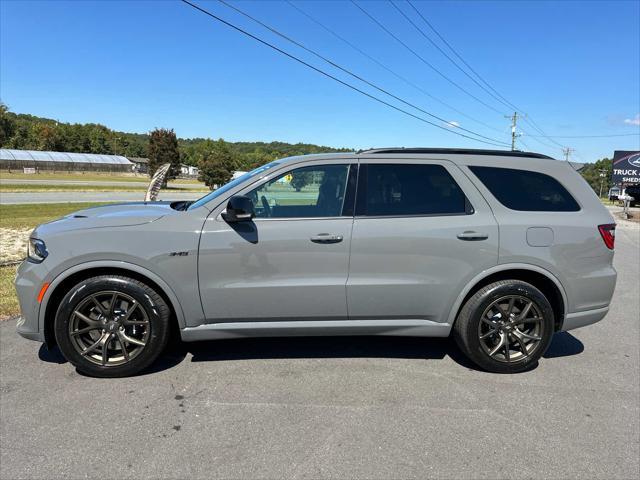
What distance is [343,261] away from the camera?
349 cm

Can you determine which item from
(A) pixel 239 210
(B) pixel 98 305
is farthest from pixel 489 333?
(B) pixel 98 305

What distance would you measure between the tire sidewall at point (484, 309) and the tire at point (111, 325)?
2.54m

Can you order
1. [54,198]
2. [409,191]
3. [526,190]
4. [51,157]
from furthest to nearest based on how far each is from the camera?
[51,157] < [54,198] < [526,190] < [409,191]

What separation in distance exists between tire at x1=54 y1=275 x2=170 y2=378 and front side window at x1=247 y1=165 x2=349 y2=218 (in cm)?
115

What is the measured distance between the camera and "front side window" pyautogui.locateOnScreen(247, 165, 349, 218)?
3576 millimetres

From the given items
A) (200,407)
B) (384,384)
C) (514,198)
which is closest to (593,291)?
(514,198)

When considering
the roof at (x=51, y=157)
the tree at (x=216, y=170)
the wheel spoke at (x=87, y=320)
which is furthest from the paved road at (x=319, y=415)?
the roof at (x=51, y=157)

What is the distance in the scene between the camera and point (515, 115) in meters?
53.9

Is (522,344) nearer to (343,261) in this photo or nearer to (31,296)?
(343,261)

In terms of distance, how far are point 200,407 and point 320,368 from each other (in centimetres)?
108

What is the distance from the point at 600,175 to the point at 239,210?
134318 mm

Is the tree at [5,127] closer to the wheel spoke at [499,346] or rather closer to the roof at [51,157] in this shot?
the roof at [51,157]

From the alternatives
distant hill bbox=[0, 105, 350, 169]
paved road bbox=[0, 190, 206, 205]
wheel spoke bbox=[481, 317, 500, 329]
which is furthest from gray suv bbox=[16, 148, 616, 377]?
distant hill bbox=[0, 105, 350, 169]

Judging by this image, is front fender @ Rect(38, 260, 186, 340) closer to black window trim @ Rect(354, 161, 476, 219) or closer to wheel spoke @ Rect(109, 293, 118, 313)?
wheel spoke @ Rect(109, 293, 118, 313)
